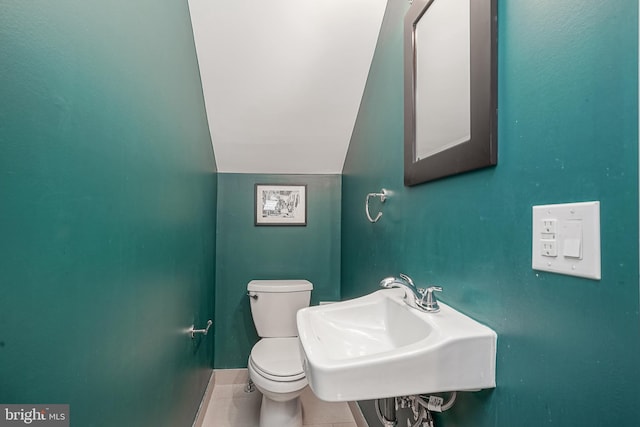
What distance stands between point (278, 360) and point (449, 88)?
61.6 inches

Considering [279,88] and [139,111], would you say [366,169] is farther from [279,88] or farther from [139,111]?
[139,111]

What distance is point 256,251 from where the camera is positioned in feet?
7.75

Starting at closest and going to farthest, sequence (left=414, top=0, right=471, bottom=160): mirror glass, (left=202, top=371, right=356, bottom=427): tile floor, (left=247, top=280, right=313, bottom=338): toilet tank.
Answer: (left=414, top=0, right=471, bottom=160): mirror glass < (left=202, top=371, right=356, bottom=427): tile floor < (left=247, top=280, right=313, bottom=338): toilet tank

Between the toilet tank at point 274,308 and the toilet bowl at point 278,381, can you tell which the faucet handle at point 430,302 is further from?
the toilet tank at point 274,308

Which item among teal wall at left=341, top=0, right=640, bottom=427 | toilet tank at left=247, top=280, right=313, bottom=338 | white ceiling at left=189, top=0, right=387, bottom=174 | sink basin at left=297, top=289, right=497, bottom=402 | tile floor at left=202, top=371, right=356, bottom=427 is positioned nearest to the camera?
teal wall at left=341, top=0, right=640, bottom=427

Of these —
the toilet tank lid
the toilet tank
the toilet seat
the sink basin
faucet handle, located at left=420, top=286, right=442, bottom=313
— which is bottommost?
the toilet seat

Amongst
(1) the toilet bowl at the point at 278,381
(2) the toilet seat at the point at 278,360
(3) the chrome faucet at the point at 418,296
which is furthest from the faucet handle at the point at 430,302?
(1) the toilet bowl at the point at 278,381

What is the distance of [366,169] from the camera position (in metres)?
1.76

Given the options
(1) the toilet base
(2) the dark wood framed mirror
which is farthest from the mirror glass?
(1) the toilet base

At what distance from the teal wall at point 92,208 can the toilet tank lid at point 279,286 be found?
78 cm

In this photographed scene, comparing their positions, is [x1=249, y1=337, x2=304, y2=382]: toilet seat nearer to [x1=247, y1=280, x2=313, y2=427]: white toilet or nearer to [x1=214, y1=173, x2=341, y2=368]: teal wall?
[x1=247, y1=280, x2=313, y2=427]: white toilet

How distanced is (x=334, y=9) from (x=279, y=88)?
0.51m

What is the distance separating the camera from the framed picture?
2.37m

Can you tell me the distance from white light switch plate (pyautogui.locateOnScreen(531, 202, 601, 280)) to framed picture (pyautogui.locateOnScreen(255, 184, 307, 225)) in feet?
6.19
